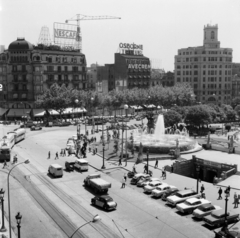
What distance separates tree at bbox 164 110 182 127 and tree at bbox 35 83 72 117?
3283 centimetres

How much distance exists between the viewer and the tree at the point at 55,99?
102312mm

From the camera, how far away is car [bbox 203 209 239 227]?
30016 millimetres

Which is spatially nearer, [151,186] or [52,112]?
[151,186]

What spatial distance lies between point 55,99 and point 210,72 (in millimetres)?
75815

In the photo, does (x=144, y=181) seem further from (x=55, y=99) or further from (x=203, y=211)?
(x=55, y=99)

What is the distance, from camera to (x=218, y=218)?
99.7 ft

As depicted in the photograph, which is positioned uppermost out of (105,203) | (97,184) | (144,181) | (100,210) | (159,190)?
(97,184)

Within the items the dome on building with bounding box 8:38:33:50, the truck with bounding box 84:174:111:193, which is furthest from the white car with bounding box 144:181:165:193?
the dome on building with bounding box 8:38:33:50

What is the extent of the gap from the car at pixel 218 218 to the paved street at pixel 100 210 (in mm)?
718

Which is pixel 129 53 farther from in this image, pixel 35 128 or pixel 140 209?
pixel 140 209

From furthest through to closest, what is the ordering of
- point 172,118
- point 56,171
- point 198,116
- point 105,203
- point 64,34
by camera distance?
point 64,34 < point 198,116 < point 172,118 < point 56,171 < point 105,203

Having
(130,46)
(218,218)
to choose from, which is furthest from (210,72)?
(218,218)

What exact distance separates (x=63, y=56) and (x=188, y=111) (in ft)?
168

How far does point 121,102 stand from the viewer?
12331 cm
